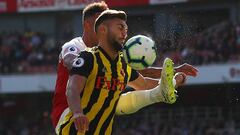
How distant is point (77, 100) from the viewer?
5.46m

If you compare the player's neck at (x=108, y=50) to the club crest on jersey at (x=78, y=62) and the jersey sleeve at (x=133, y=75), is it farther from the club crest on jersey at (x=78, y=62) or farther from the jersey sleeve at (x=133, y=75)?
the jersey sleeve at (x=133, y=75)

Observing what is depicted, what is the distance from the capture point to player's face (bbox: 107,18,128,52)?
5684 millimetres

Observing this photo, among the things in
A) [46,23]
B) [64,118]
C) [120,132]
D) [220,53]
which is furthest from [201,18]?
[64,118]

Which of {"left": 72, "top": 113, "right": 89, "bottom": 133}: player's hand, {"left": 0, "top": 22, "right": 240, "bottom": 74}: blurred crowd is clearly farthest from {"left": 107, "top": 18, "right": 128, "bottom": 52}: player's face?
{"left": 0, "top": 22, "right": 240, "bottom": 74}: blurred crowd

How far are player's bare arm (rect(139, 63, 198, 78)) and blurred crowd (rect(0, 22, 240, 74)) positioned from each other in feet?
35.1

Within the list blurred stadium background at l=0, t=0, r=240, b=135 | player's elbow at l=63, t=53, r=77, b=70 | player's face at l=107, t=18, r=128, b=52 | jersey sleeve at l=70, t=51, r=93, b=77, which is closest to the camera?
jersey sleeve at l=70, t=51, r=93, b=77

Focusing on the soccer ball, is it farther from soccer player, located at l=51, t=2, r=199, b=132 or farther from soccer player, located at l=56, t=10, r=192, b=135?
soccer player, located at l=51, t=2, r=199, b=132

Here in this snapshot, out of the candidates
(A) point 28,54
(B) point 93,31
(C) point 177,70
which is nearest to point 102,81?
(B) point 93,31

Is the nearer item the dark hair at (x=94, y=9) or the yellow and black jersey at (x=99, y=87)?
the yellow and black jersey at (x=99, y=87)

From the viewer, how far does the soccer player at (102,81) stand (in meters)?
5.57

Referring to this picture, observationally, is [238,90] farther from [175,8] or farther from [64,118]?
[64,118]

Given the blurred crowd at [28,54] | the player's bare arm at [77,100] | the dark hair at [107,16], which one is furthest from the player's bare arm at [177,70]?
the blurred crowd at [28,54]

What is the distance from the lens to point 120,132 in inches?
888

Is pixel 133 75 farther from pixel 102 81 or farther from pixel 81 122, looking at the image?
pixel 81 122
